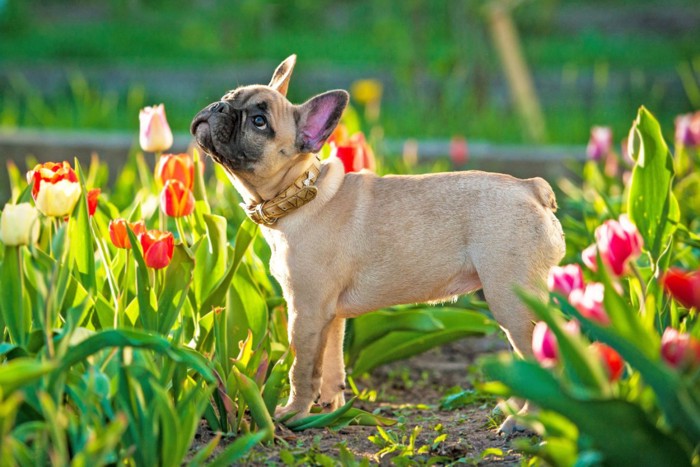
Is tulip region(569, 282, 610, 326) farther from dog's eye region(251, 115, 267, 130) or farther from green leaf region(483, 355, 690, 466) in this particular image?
dog's eye region(251, 115, 267, 130)

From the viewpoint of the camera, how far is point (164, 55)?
10.1 meters

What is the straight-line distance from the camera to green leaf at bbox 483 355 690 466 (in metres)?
1.90

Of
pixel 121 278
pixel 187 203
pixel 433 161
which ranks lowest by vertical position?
pixel 433 161

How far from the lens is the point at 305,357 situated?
9.77ft

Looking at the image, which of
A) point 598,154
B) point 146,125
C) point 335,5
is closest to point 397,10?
point 335,5

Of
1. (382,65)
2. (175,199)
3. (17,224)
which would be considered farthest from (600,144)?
(382,65)

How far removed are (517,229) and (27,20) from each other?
911 centimetres

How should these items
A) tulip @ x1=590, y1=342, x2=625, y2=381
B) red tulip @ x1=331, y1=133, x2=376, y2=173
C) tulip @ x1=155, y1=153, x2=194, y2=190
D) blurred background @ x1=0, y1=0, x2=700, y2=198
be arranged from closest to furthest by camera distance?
tulip @ x1=590, y1=342, x2=625, y2=381 < tulip @ x1=155, y1=153, x2=194, y2=190 < red tulip @ x1=331, y1=133, x2=376, y2=173 < blurred background @ x1=0, y1=0, x2=700, y2=198

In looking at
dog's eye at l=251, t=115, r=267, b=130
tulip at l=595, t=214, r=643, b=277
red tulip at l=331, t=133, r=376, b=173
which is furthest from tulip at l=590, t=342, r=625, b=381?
red tulip at l=331, t=133, r=376, b=173

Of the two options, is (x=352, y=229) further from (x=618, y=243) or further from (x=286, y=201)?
(x=618, y=243)

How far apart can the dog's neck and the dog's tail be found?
0.65 metres

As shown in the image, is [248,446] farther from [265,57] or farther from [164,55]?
[164,55]

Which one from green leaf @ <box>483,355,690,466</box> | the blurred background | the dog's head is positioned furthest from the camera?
the blurred background

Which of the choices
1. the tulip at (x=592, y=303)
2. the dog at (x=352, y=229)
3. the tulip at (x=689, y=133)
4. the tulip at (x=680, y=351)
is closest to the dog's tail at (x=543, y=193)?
the dog at (x=352, y=229)
